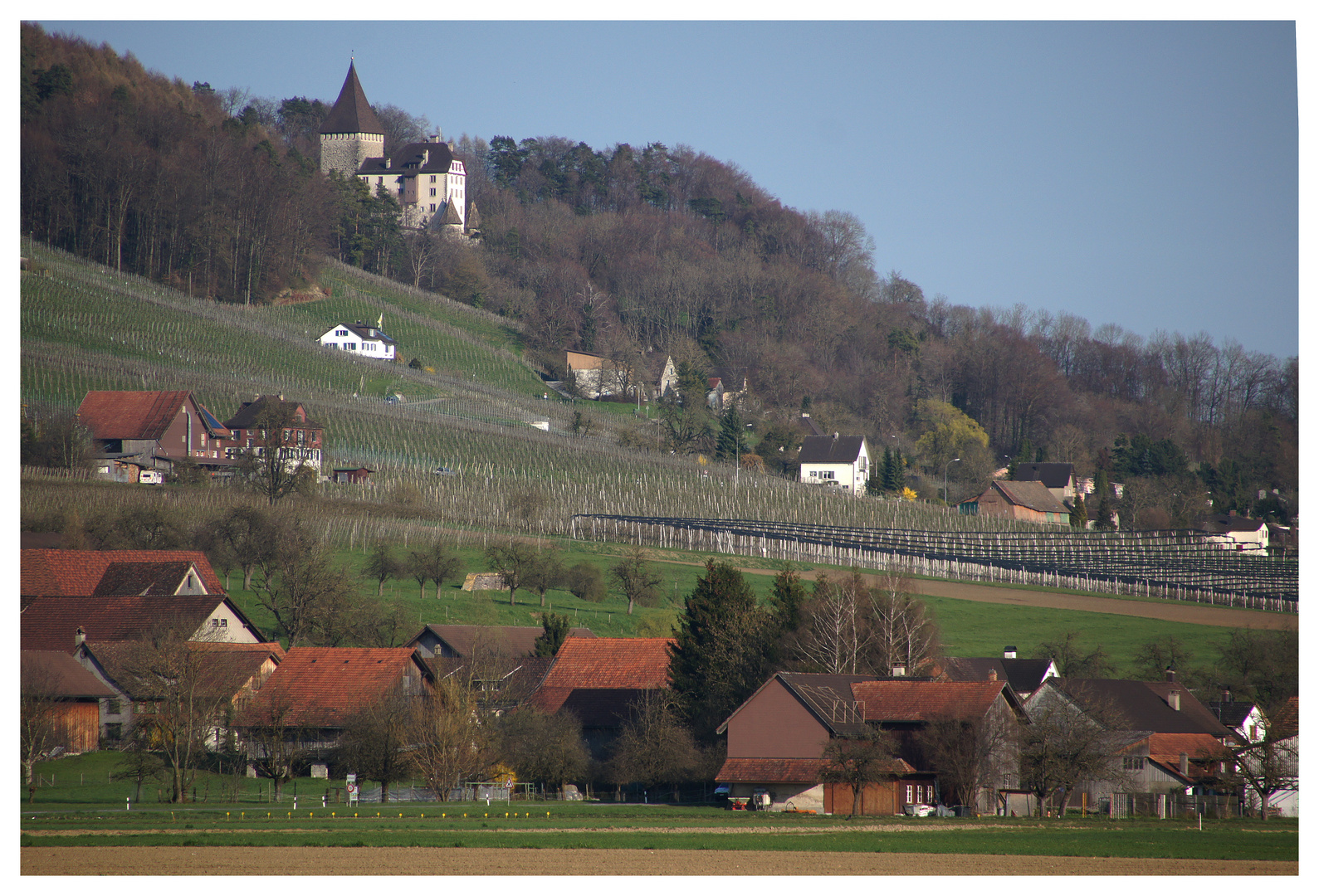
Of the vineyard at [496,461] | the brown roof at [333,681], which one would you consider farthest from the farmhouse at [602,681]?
the vineyard at [496,461]

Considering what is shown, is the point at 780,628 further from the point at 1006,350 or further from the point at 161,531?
the point at 1006,350

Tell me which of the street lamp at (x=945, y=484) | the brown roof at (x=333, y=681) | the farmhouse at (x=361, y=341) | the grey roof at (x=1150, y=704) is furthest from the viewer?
the farmhouse at (x=361, y=341)

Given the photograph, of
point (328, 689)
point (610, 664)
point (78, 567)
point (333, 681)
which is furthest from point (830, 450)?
point (328, 689)

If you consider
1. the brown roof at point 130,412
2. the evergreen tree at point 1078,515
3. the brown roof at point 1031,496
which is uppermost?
the brown roof at point 130,412

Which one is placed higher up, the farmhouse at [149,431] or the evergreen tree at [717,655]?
the farmhouse at [149,431]

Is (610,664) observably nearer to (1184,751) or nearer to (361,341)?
(1184,751)

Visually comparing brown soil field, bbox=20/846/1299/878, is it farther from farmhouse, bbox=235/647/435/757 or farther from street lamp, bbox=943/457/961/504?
street lamp, bbox=943/457/961/504

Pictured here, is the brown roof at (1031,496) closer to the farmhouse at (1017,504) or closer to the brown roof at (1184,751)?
the farmhouse at (1017,504)

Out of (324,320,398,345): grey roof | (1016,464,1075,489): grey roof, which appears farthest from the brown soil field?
(324,320,398,345): grey roof
